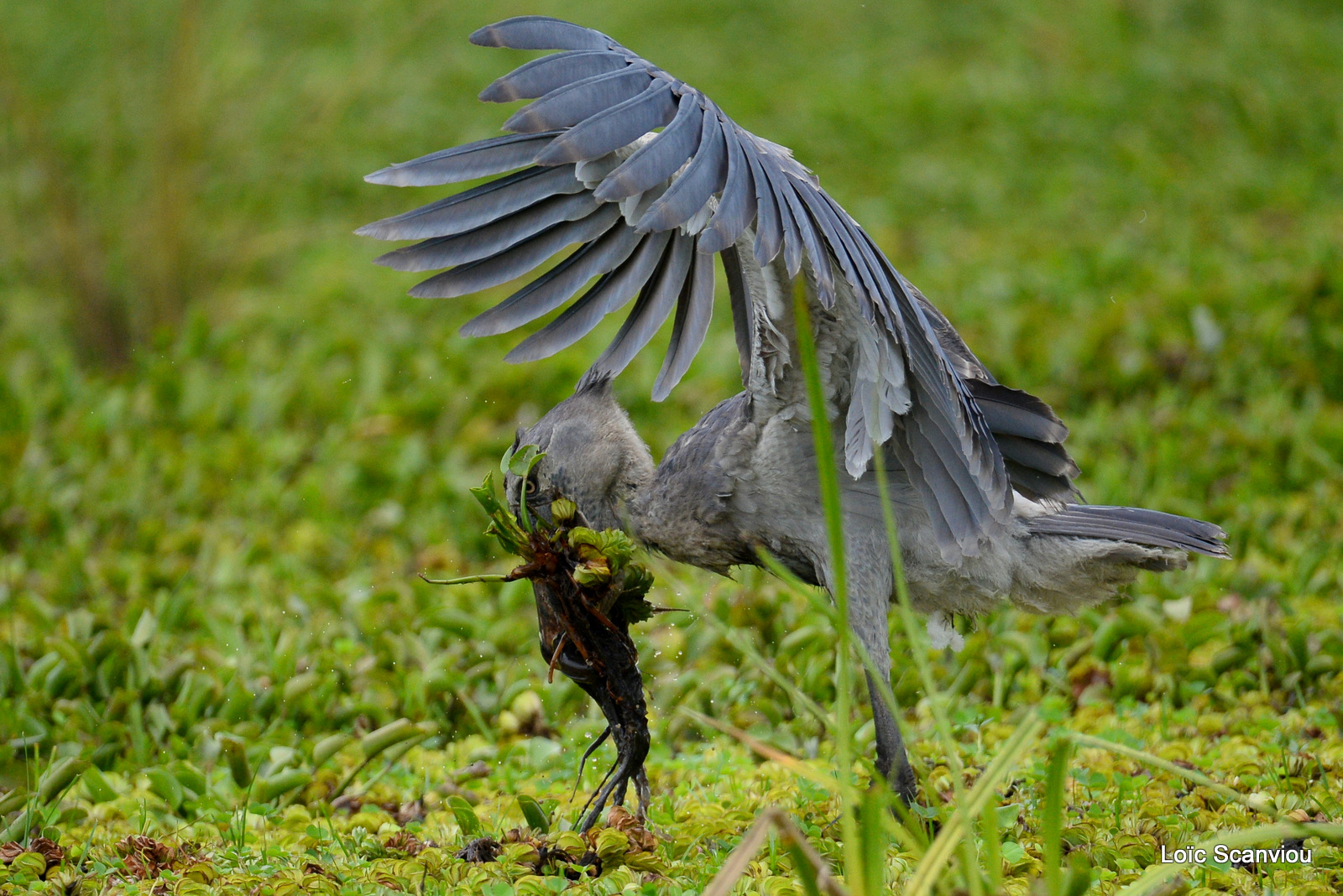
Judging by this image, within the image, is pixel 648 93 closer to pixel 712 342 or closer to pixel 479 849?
pixel 479 849

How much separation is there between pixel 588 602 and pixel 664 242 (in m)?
0.84

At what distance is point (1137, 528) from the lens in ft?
10.0

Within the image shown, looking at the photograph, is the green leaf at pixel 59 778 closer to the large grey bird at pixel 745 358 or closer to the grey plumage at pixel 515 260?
the large grey bird at pixel 745 358

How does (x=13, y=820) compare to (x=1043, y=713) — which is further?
(x=1043, y=713)

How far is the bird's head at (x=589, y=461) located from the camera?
312 cm

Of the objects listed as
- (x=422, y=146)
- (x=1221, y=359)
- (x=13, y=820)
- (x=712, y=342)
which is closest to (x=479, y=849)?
(x=13, y=820)

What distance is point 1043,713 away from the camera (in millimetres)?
3605

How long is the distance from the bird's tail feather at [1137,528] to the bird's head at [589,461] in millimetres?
1024

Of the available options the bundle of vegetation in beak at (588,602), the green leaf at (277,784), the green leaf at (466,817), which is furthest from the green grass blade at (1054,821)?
the green leaf at (277,784)

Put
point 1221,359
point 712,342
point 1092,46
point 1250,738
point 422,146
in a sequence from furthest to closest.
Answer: point 1092,46
point 422,146
point 712,342
point 1221,359
point 1250,738

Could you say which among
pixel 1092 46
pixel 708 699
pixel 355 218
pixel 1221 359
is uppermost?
pixel 1092 46

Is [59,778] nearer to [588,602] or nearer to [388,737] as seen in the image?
[388,737]

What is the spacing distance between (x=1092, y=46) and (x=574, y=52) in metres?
8.77

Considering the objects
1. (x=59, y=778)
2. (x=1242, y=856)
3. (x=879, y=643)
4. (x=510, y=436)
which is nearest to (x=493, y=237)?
(x=879, y=643)
